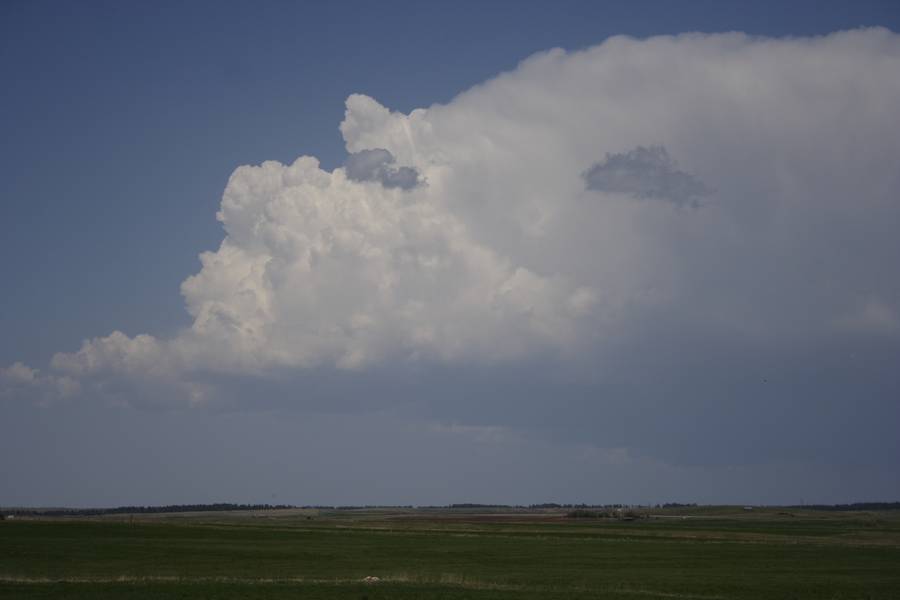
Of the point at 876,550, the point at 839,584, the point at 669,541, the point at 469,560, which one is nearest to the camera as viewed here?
the point at 839,584

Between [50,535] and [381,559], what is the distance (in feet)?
134

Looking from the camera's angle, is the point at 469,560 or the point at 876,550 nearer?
the point at 469,560

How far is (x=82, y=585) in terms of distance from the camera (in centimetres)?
4506

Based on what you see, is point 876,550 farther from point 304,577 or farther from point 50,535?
point 50,535

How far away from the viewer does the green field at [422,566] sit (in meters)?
44.7

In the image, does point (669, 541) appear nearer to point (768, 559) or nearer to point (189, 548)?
point (768, 559)

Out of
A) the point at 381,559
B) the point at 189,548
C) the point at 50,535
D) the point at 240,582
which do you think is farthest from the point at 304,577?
the point at 50,535

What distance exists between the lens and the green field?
1758 inches

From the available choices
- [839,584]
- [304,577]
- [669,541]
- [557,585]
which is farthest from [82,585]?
[669,541]

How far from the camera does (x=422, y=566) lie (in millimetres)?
66250

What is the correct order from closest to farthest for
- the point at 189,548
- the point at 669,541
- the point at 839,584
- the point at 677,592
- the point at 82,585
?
the point at 82,585
the point at 677,592
the point at 839,584
the point at 189,548
the point at 669,541

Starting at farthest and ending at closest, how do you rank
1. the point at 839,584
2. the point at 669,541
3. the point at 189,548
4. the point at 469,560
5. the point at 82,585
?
the point at 669,541 → the point at 189,548 → the point at 469,560 → the point at 839,584 → the point at 82,585

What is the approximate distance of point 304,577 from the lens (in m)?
54.6

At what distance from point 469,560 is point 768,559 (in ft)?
81.6
